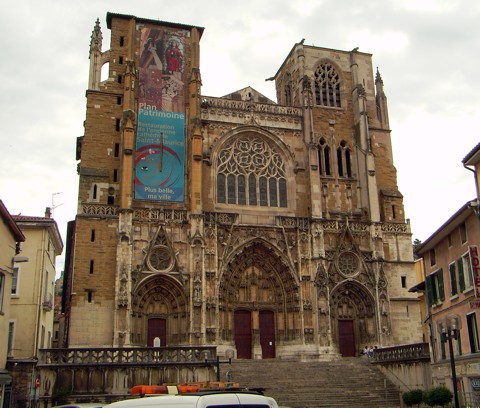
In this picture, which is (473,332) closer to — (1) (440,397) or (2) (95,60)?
(1) (440,397)

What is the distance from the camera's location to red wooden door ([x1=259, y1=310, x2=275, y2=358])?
34.7m

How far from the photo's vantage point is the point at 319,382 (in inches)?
1101

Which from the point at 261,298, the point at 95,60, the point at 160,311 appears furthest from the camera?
the point at 95,60

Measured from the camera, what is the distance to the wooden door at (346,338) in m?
35.6

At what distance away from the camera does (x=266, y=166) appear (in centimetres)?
3753

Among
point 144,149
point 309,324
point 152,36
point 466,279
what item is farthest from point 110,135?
point 466,279

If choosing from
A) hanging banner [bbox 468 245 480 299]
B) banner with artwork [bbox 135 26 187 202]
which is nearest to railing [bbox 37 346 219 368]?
banner with artwork [bbox 135 26 187 202]

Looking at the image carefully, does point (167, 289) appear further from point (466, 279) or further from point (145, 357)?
point (466, 279)

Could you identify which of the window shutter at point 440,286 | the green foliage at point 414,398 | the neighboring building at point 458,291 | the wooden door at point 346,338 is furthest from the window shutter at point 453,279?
the wooden door at point 346,338

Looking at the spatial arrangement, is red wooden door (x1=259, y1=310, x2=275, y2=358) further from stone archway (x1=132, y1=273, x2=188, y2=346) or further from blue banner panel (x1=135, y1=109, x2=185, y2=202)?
Result: blue banner panel (x1=135, y1=109, x2=185, y2=202)

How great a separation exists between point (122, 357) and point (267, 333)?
11.6 meters

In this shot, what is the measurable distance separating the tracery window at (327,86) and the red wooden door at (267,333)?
1497 centimetres

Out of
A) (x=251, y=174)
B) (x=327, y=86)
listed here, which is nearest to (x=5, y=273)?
(x=251, y=174)

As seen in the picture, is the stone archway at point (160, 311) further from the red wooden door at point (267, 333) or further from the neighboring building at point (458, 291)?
the neighboring building at point (458, 291)
